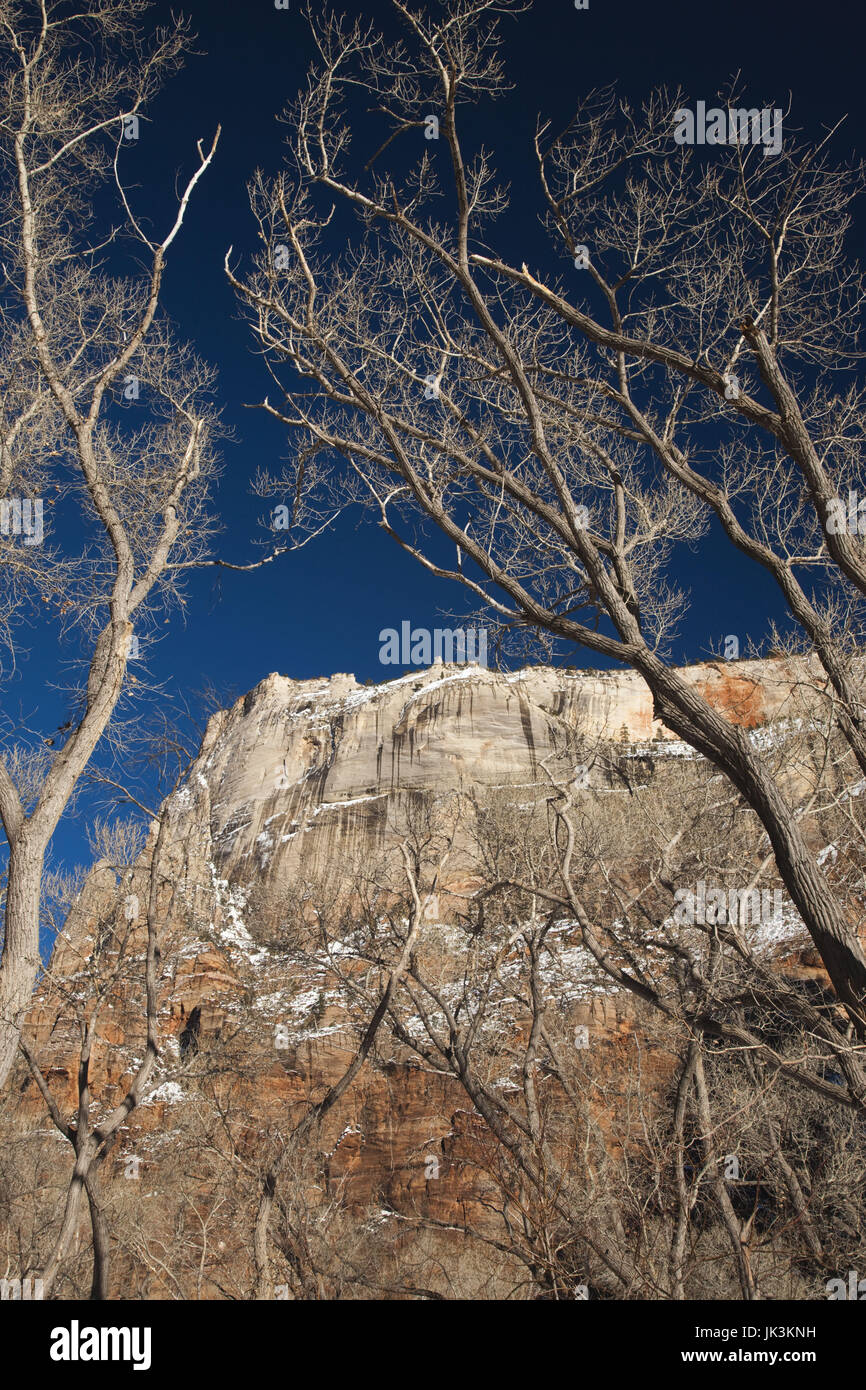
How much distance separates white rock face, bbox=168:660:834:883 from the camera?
4612cm

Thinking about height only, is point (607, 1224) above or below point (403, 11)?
below

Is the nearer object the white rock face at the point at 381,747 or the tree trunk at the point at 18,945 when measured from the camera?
the tree trunk at the point at 18,945

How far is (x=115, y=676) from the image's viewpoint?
844 centimetres

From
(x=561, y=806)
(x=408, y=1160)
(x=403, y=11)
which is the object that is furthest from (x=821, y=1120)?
(x=403, y=11)

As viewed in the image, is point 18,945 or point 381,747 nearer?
point 18,945

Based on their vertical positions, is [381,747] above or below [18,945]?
above

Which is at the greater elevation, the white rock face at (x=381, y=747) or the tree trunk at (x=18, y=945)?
the white rock face at (x=381, y=747)

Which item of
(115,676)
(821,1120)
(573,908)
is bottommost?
(821,1120)

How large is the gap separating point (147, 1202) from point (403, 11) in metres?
23.1

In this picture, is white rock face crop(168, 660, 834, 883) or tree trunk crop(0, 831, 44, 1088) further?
white rock face crop(168, 660, 834, 883)

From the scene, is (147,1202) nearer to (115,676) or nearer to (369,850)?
Answer: (115,676)

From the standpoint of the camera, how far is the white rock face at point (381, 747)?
46.1 metres

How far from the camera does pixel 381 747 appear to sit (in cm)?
4912
